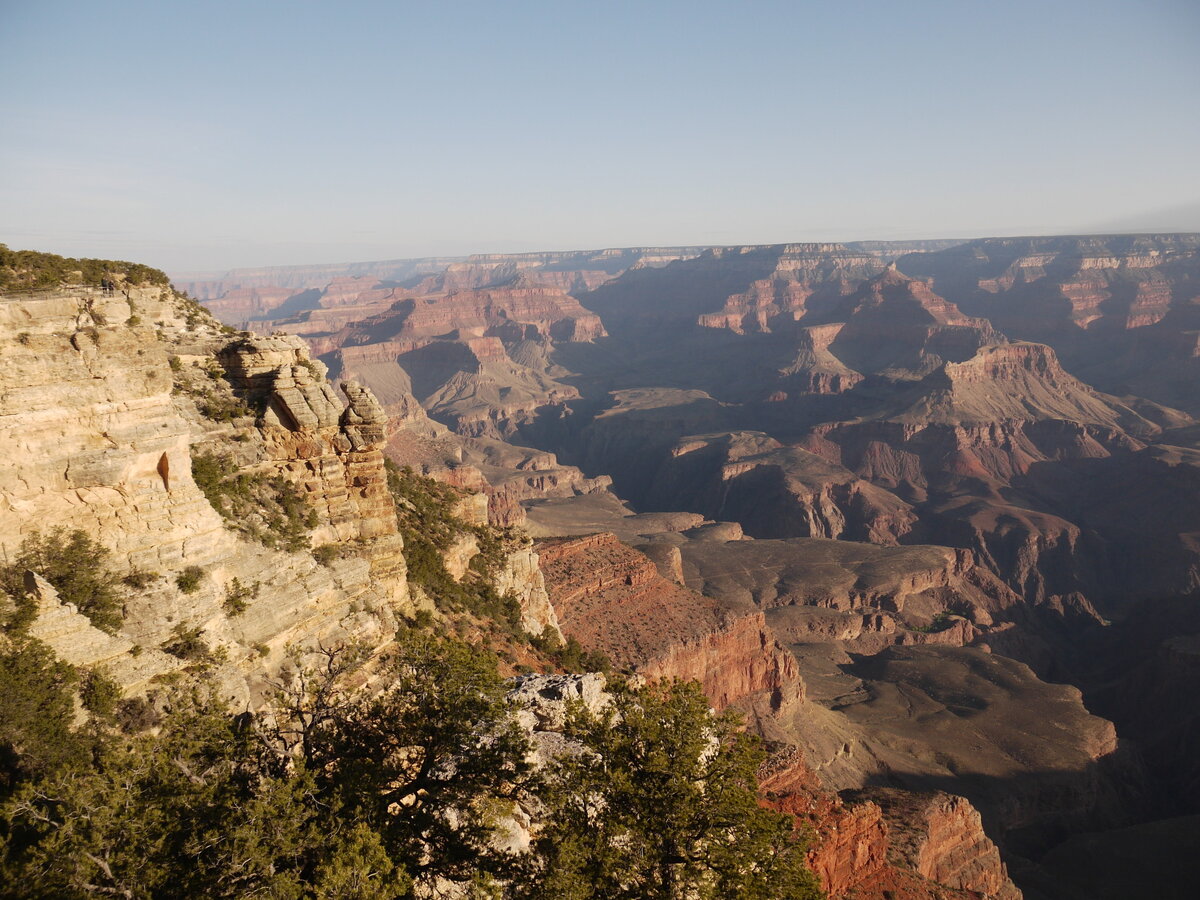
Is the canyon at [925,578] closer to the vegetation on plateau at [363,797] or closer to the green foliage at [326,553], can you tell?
the vegetation on plateau at [363,797]

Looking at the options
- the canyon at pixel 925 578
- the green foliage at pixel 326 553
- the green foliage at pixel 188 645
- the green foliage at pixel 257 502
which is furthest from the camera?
the canyon at pixel 925 578

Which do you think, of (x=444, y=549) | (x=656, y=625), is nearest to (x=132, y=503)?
(x=444, y=549)

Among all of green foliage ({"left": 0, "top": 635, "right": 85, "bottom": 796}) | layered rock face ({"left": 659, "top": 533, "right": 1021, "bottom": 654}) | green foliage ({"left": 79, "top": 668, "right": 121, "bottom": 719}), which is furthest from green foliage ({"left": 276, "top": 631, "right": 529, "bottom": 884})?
layered rock face ({"left": 659, "top": 533, "right": 1021, "bottom": 654})

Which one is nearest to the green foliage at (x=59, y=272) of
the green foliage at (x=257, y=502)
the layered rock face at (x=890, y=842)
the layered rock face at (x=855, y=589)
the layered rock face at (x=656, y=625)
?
the green foliage at (x=257, y=502)

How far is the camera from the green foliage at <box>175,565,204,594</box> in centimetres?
1706

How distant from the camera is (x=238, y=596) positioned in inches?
723

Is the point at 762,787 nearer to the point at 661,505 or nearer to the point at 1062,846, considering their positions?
the point at 1062,846

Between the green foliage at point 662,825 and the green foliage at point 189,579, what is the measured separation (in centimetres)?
980

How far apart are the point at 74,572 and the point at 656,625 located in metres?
47.2

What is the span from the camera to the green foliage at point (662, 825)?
15305 mm

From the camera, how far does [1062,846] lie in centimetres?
5425

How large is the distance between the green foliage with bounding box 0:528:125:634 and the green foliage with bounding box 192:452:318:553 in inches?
143

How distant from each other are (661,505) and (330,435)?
156318mm

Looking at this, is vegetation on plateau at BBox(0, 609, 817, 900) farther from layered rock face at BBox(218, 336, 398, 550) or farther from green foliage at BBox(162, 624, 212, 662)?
layered rock face at BBox(218, 336, 398, 550)
